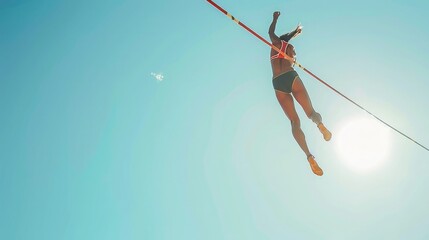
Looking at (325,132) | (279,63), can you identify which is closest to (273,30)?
(279,63)

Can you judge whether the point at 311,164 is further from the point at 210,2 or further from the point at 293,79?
the point at 210,2

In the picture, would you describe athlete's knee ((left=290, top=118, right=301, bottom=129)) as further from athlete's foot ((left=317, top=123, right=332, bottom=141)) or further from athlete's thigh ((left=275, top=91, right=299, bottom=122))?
athlete's foot ((left=317, top=123, right=332, bottom=141))

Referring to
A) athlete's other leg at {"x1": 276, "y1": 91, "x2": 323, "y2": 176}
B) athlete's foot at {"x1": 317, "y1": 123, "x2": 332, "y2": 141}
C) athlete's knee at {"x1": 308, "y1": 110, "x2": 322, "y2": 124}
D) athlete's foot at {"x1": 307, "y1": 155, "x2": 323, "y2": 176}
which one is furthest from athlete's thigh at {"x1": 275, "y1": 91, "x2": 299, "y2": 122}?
athlete's foot at {"x1": 307, "y1": 155, "x2": 323, "y2": 176}

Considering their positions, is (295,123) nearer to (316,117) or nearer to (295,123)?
(295,123)

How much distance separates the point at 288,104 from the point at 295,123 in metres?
0.51

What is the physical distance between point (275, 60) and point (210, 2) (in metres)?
2.13

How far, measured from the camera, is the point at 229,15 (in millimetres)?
7555

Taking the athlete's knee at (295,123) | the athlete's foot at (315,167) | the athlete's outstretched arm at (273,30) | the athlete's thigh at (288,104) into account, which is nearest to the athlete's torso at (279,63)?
the athlete's outstretched arm at (273,30)

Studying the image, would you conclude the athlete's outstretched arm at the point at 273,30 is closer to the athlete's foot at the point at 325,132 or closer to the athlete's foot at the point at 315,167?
the athlete's foot at the point at 325,132

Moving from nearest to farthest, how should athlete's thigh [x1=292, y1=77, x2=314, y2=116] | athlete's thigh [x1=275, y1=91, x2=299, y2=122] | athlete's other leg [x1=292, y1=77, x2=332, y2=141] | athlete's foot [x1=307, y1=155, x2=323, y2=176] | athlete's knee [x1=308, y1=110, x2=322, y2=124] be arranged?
athlete's foot [x1=307, y1=155, x2=323, y2=176]
athlete's knee [x1=308, y1=110, x2=322, y2=124]
athlete's other leg [x1=292, y1=77, x2=332, y2=141]
athlete's thigh [x1=292, y1=77, x2=314, y2=116]
athlete's thigh [x1=275, y1=91, x2=299, y2=122]

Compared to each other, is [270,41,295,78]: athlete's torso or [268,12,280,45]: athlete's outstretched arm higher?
[268,12,280,45]: athlete's outstretched arm

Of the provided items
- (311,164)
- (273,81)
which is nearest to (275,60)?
(273,81)

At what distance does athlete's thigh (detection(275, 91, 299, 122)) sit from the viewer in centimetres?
808

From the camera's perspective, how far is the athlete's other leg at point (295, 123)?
7.39m
